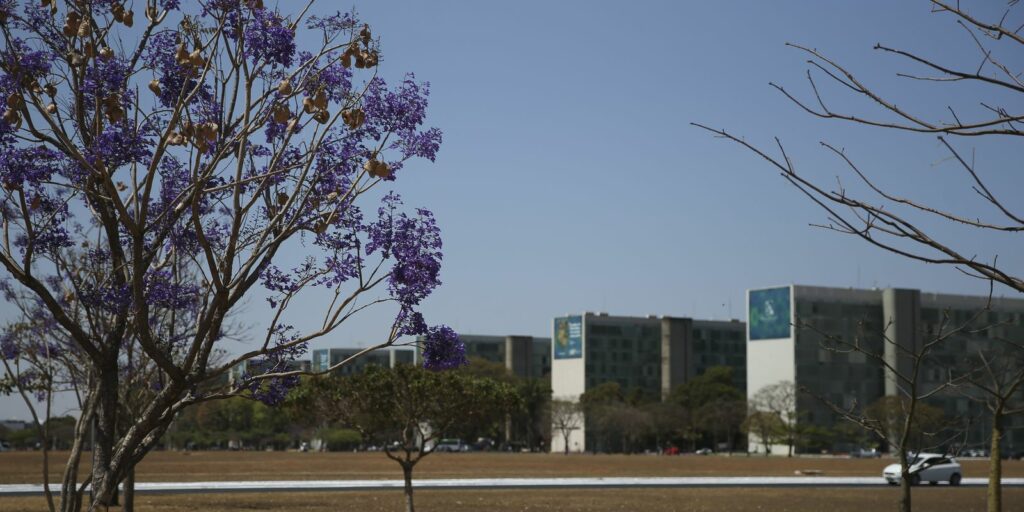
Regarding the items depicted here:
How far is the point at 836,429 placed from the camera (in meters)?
137

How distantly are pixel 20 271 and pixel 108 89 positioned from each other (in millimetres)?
1933

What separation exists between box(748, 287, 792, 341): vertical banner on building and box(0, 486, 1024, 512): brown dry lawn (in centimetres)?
9480

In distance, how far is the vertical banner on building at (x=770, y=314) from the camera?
143000mm

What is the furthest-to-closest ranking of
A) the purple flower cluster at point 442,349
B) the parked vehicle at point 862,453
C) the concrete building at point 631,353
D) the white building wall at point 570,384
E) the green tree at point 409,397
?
the concrete building at point 631,353 → the white building wall at point 570,384 → the parked vehicle at point 862,453 → the green tree at point 409,397 → the purple flower cluster at point 442,349

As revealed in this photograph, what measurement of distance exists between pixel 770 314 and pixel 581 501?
109903mm

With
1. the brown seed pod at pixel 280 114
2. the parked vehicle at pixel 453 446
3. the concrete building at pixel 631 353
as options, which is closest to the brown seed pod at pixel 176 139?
the brown seed pod at pixel 280 114

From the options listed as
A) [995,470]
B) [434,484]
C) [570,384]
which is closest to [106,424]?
A: [995,470]

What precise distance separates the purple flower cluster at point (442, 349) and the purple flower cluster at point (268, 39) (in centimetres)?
346

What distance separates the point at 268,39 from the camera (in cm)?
1209

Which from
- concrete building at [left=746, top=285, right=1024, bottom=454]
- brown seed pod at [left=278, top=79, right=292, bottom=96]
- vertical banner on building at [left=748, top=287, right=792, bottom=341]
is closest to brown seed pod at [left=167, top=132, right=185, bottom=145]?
brown seed pod at [left=278, top=79, right=292, bottom=96]

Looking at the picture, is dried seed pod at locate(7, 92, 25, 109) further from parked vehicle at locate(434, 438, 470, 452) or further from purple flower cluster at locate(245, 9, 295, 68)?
parked vehicle at locate(434, 438, 470, 452)

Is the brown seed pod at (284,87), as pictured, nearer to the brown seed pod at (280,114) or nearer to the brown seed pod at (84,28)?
the brown seed pod at (280,114)

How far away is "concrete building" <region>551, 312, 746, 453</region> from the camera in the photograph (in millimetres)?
184250

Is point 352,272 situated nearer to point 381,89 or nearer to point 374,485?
point 381,89
